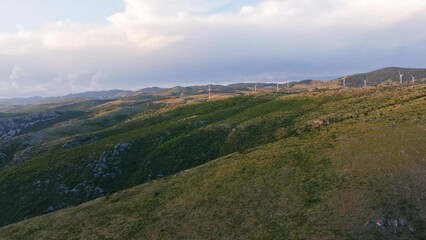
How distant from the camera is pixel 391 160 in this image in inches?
2251

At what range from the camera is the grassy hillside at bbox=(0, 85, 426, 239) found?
156 feet

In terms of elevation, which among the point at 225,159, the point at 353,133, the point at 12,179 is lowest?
the point at 12,179

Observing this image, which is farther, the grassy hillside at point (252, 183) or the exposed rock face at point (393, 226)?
the grassy hillside at point (252, 183)

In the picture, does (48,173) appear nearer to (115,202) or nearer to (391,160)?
(115,202)

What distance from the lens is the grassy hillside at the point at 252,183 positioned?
47406 millimetres

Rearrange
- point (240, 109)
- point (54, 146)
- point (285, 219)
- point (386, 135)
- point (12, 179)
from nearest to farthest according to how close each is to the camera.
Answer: point (285, 219) < point (386, 135) < point (12, 179) < point (54, 146) < point (240, 109)

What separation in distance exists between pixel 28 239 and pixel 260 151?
41501mm

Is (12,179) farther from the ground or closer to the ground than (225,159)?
closer to the ground

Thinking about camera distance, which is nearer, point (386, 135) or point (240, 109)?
point (386, 135)

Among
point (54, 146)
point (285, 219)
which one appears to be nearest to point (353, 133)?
point (285, 219)

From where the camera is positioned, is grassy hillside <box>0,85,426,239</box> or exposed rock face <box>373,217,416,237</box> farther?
grassy hillside <box>0,85,426,239</box>

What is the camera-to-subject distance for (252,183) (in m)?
59.7

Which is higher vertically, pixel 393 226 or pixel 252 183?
pixel 252 183

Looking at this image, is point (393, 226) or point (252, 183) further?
point (252, 183)
